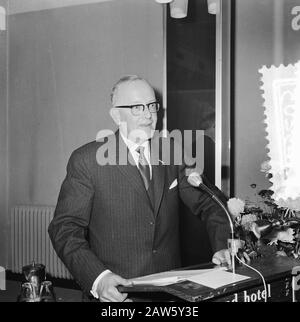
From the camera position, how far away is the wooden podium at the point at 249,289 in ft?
4.72

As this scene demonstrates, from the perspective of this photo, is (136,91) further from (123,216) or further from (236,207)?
(236,207)

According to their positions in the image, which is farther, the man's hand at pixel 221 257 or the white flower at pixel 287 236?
the white flower at pixel 287 236

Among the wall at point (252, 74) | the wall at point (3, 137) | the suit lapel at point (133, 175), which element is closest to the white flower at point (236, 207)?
the suit lapel at point (133, 175)

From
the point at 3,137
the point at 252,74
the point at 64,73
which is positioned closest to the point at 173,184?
the point at 252,74

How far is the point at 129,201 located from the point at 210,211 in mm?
399

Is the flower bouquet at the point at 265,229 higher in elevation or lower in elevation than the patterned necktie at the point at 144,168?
lower

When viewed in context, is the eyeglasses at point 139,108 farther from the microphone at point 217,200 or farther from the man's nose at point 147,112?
the microphone at point 217,200

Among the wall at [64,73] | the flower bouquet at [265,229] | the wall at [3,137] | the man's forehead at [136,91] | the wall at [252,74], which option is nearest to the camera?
the flower bouquet at [265,229]

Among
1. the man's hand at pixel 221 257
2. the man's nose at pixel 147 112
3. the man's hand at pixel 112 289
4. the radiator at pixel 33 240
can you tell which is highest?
the man's nose at pixel 147 112

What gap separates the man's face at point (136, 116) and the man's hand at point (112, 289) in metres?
0.78

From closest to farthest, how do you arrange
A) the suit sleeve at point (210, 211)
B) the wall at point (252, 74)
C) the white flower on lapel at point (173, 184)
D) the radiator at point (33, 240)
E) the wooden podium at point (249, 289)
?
the wooden podium at point (249, 289) < the suit sleeve at point (210, 211) < the white flower on lapel at point (173, 184) < the wall at point (252, 74) < the radiator at point (33, 240)

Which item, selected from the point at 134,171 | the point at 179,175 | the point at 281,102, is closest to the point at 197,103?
the point at 281,102

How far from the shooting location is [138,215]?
83.0 inches
